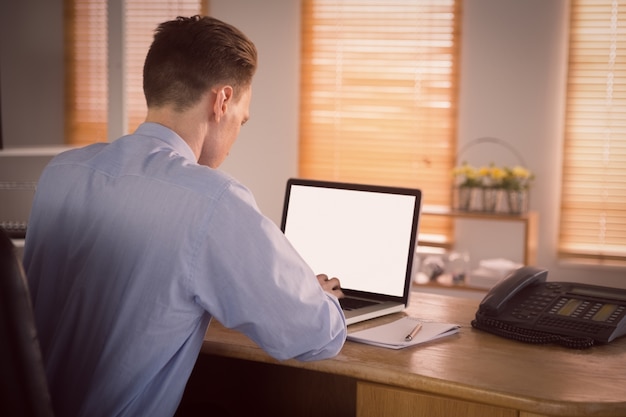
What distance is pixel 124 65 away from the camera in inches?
138

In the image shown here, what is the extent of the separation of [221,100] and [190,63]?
0.09 metres

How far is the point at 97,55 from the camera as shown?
551 cm

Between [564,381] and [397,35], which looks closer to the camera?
[564,381]

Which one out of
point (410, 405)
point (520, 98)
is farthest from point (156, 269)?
point (520, 98)

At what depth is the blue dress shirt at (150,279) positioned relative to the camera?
4.39 feet

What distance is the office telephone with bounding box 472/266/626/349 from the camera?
64.9 inches

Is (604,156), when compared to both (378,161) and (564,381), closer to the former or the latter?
(378,161)

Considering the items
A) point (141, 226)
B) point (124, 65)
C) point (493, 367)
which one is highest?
point (124, 65)

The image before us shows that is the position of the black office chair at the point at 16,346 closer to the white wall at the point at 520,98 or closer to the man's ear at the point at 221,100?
the man's ear at the point at 221,100

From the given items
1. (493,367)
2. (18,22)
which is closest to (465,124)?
(18,22)

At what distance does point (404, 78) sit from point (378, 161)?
545 mm

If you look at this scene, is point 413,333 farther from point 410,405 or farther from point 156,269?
point 156,269

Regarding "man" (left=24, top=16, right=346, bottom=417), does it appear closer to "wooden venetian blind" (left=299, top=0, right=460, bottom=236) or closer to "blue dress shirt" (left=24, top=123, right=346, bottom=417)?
"blue dress shirt" (left=24, top=123, right=346, bottom=417)

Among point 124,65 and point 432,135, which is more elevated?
point 124,65
